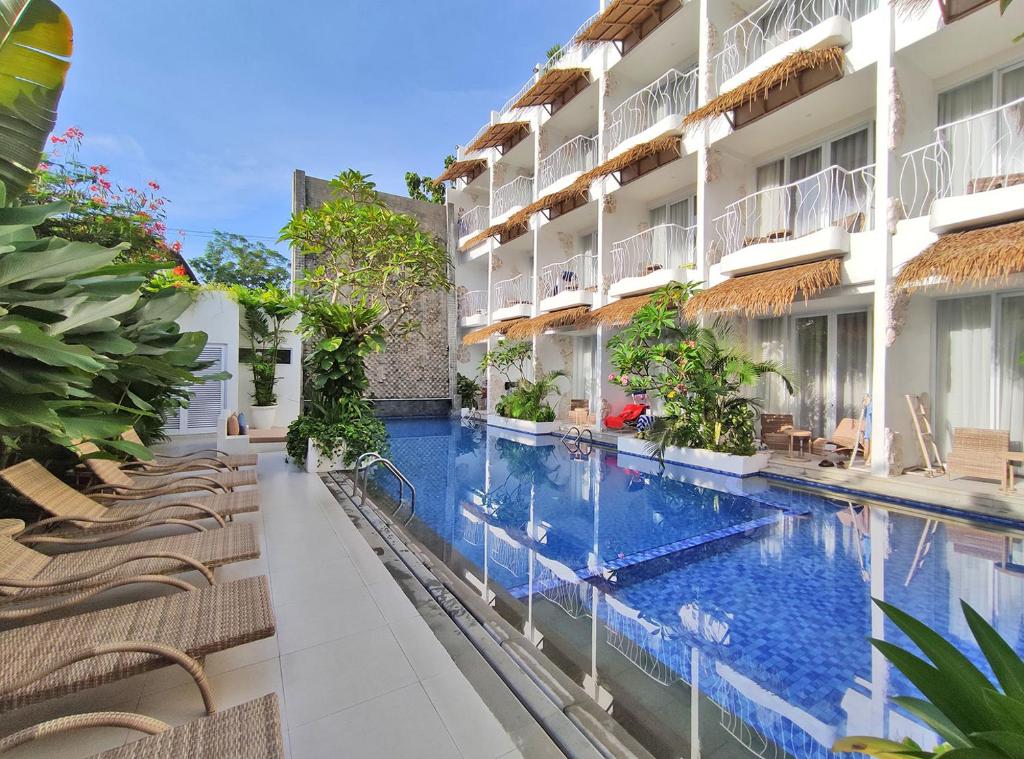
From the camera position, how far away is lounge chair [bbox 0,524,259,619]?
2.57 meters

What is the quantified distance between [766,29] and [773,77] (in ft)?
10.5

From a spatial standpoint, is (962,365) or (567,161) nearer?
(962,365)

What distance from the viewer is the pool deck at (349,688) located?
210cm

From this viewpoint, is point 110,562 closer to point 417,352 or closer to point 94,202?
point 94,202

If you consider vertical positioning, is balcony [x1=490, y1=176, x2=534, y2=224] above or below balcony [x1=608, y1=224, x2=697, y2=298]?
above

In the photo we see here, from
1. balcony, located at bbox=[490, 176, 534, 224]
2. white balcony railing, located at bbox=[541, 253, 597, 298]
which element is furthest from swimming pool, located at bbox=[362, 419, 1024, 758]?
balcony, located at bbox=[490, 176, 534, 224]

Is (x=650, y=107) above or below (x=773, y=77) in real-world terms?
above

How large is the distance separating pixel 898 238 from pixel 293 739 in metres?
→ 9.53

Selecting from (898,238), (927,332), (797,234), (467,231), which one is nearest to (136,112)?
(467,231)

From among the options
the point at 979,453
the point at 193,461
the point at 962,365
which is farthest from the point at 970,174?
the point at 193,461

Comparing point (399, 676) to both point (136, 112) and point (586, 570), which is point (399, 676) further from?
point (136, 112)

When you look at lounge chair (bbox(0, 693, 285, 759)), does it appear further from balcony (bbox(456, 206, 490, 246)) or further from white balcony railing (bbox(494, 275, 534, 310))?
balcony (bbox(456, 206, 490, 246))

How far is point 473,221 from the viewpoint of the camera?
20.8 meters

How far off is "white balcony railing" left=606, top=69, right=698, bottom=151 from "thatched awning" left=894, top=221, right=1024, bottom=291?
282 inches
